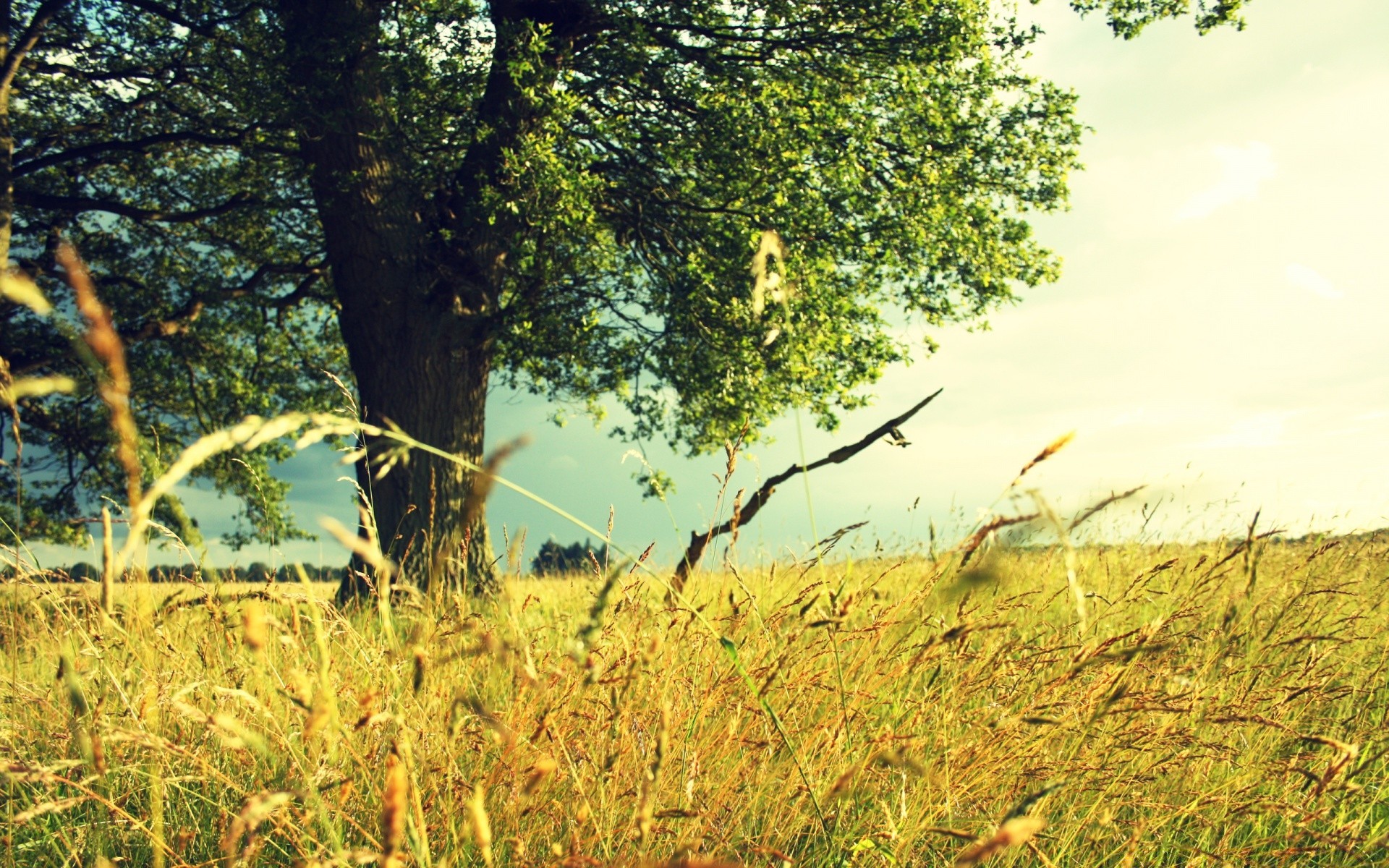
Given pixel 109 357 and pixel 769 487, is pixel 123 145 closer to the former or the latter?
pixel 769 487

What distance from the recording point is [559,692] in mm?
2730

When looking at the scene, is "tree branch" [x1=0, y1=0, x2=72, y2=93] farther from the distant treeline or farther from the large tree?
the distant treeline

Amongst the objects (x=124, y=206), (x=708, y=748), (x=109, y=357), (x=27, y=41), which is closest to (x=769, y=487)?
(x=708, y=748)

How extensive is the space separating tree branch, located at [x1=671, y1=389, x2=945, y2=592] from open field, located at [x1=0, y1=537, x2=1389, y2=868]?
280 millimetres

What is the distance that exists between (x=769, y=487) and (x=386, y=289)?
7460 mm

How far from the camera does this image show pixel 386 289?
9516mm

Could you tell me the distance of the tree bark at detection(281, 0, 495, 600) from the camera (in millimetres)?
8930

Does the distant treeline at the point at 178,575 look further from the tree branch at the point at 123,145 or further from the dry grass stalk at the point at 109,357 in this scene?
the tree branch at the point at 123,145

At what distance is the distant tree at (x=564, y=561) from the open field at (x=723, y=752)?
0.19 m

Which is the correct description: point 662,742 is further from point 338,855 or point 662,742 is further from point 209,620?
point 209,620

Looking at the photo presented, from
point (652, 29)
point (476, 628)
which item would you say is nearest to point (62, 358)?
point (652, 29)

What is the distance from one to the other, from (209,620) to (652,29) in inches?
315

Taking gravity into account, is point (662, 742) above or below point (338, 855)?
above

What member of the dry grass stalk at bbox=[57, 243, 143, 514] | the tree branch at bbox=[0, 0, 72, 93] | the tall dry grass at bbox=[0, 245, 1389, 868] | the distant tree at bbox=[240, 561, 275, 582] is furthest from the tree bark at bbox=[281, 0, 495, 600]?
the dry grass stalk at bbox=[57, 243, 143, 514]
